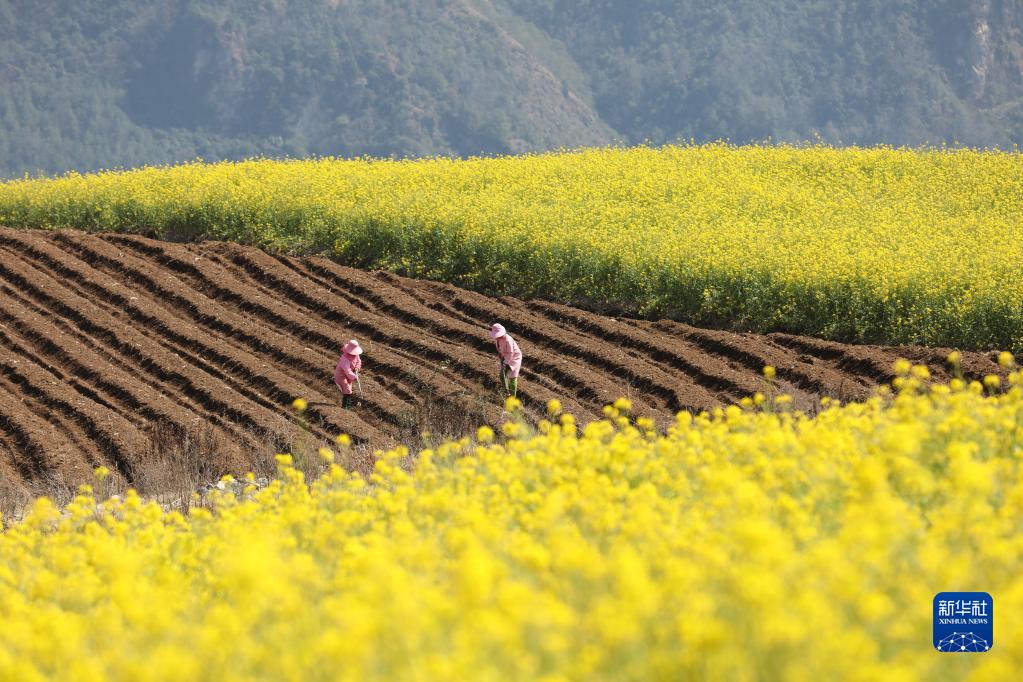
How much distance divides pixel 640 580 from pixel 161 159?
123 m

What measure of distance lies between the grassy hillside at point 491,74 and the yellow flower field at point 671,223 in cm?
9624

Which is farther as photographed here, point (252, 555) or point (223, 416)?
point (223, 416)

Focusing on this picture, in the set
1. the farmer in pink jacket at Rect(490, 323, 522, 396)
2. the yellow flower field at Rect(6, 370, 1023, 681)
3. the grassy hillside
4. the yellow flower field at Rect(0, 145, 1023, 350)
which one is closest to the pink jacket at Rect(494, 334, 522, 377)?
the farmer in pink jacket at Rect(490, 323, 522, 396)

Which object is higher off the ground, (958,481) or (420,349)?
(420,349)

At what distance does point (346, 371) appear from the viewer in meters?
16.4

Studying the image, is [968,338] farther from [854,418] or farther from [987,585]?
[987,585]

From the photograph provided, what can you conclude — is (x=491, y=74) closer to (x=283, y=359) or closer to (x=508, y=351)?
(x=283, y=359)

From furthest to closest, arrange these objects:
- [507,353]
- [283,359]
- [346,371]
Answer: [283,359] → [346,371] → [507,353]

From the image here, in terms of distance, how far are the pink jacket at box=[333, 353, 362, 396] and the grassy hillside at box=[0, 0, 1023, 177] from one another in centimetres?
11065

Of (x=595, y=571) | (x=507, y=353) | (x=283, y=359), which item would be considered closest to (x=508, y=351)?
(x=507, y=353)

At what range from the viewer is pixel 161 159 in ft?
402

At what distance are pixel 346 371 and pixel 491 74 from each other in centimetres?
12354

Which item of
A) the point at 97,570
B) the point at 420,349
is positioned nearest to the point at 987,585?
the point at 97,570

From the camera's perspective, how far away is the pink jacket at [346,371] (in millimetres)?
16406
